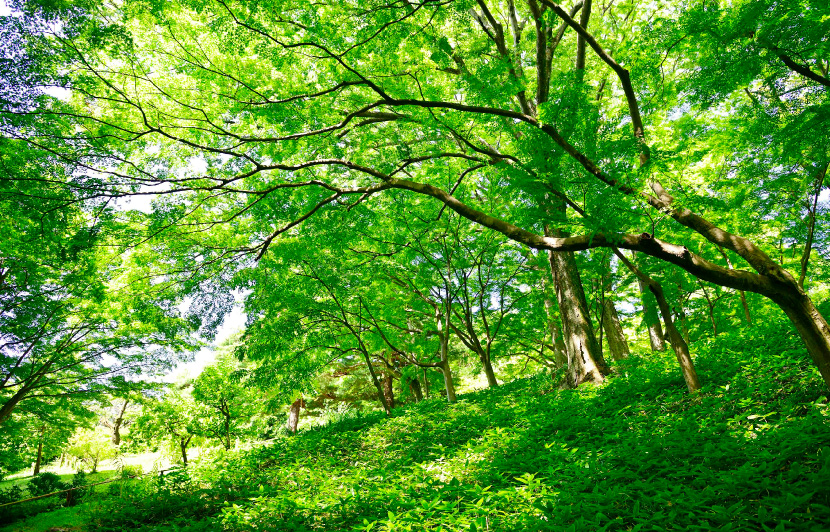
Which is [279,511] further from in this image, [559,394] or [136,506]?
[559,394]

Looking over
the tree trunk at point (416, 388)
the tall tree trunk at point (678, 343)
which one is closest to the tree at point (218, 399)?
the tree trunk at point (416, 388)

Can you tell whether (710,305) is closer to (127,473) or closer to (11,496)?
(127,473)

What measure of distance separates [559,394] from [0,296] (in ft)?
46.4

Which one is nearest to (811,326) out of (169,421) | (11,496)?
(169,421)

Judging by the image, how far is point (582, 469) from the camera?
3451 mm

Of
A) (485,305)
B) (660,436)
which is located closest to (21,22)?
(660,436)

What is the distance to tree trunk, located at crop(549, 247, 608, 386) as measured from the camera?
24.1 feet

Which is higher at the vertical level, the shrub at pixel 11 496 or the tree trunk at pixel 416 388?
the tree trunk at pixel 416 388

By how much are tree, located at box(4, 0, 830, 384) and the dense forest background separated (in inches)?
2.0

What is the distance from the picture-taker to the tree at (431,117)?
14.0 feet

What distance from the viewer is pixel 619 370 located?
7.25 meters

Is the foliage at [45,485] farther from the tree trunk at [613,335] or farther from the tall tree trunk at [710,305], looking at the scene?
the tall tree trunk at [710,305]

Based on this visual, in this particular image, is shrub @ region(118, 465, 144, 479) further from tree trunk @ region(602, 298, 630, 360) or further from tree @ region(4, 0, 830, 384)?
tree trunk @ region(602, 298, 630, 360)

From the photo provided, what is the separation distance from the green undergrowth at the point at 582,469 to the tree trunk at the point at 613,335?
4.26m
